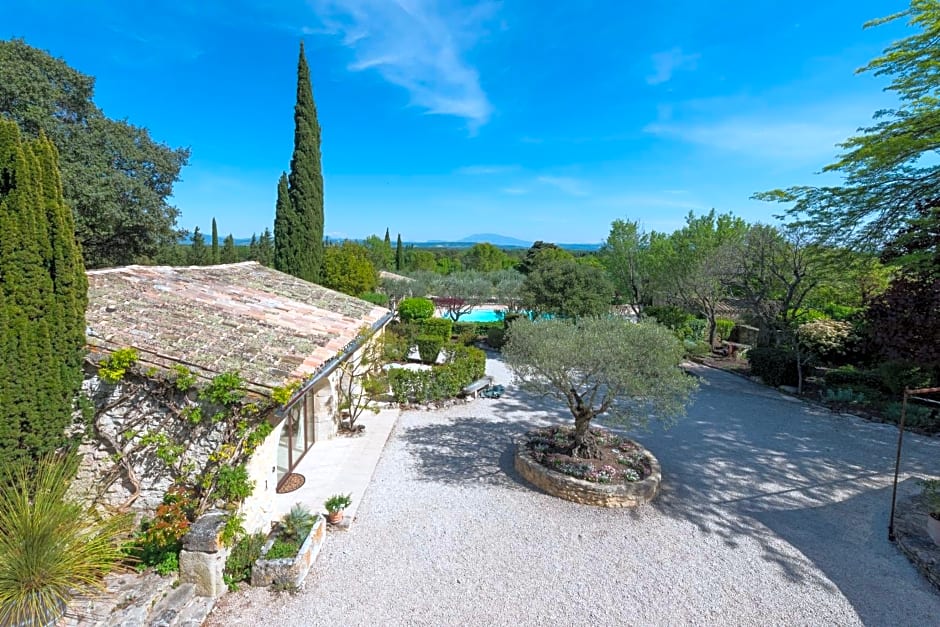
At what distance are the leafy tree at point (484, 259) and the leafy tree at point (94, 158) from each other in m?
54.8

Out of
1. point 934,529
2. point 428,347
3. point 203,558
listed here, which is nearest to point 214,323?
point 203,558

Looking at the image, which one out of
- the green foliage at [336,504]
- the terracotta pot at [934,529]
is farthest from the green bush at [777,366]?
the green foliage at [336,504]

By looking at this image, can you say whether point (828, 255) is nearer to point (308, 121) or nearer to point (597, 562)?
point (597, 562)

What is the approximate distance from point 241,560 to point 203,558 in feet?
2.06

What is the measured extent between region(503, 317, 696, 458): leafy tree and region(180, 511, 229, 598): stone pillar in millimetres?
5903

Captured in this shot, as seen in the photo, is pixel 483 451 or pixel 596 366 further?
pixel 483 451

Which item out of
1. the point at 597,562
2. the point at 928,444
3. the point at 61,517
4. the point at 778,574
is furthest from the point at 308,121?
the point at 928,444

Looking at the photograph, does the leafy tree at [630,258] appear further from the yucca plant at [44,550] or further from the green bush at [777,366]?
the yucca plant at [44,550]

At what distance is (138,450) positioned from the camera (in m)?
6.28

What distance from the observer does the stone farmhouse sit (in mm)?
6273

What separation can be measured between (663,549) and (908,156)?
45.6 ft

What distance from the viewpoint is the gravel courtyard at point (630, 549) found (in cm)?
569

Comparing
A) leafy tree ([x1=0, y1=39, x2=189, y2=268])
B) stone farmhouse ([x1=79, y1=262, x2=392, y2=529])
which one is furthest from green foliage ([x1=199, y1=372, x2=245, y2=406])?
leafy tree ([x1=0, y1=39, x2=189, y2=268])

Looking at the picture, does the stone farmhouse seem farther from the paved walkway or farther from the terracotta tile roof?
the paved walkway
